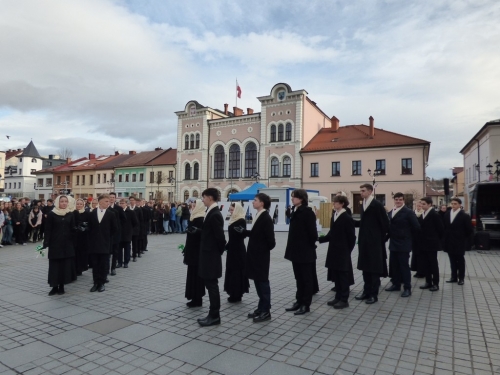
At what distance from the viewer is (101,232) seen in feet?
24.1

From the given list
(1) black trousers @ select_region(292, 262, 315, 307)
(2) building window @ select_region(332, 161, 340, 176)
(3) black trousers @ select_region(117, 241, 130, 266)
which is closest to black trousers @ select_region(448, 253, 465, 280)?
(1) black trousers @ select_region(292, 262, 315, 307)

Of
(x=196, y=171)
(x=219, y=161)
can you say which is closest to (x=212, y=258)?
(x=219, y=161)

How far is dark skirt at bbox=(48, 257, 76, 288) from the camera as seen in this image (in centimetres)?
679

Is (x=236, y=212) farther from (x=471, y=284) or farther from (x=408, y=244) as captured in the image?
(x=471, y=284)

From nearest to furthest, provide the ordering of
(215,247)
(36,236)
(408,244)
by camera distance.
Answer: (215,247)
(408,244)
(36,236)

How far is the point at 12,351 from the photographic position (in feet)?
14.1

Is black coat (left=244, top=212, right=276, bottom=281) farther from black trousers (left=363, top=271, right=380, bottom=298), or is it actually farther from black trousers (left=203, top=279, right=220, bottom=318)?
black trousers (left=363, top=271, right=380, bottom=298)

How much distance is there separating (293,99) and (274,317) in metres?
39.6

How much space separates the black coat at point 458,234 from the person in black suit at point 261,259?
5.15 m

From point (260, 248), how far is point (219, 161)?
145 feet

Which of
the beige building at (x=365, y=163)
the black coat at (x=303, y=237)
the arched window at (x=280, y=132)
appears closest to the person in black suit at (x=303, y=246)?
the black coat at (x=303, y=237)

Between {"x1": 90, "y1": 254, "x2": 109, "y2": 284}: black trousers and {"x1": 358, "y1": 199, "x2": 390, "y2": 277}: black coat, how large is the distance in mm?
5070

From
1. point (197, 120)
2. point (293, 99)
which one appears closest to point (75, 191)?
point (197, 120)

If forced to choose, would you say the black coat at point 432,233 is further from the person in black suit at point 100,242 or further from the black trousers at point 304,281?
the person in black suit at point 100,242
